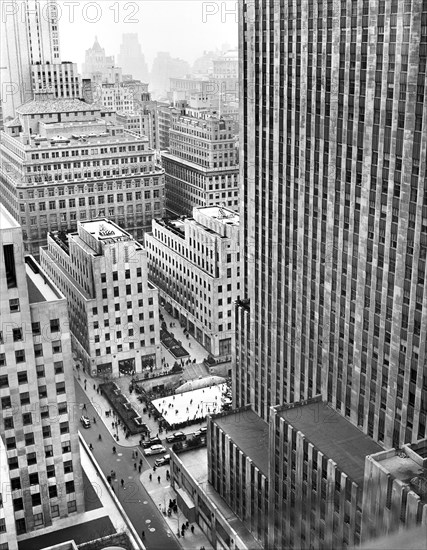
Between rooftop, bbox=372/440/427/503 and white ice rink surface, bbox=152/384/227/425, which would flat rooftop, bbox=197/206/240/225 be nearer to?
white ice rink surface, bbox=152/384/227/425

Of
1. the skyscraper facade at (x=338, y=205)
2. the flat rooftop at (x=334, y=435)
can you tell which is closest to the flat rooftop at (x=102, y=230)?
the skyscraper facade at (x=338, y=205)

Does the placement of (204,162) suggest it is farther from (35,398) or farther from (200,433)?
(35,398)

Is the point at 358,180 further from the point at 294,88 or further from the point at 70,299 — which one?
the point at 70,299

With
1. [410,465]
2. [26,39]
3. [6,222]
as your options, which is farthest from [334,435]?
[26,39]

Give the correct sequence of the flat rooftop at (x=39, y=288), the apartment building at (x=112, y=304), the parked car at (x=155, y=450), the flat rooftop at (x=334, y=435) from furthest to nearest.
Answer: the apartment building at (x=112, y=304) < the parked car at (x=155, y=450) < the flat rooftop at (x=39, y=288) < the flat rooftop at (x=334, y=435)

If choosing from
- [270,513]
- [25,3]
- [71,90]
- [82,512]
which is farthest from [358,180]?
[25,3]

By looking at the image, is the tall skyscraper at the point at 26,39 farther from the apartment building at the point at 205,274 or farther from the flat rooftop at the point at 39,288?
the flat rooftop at the point at 39,288
